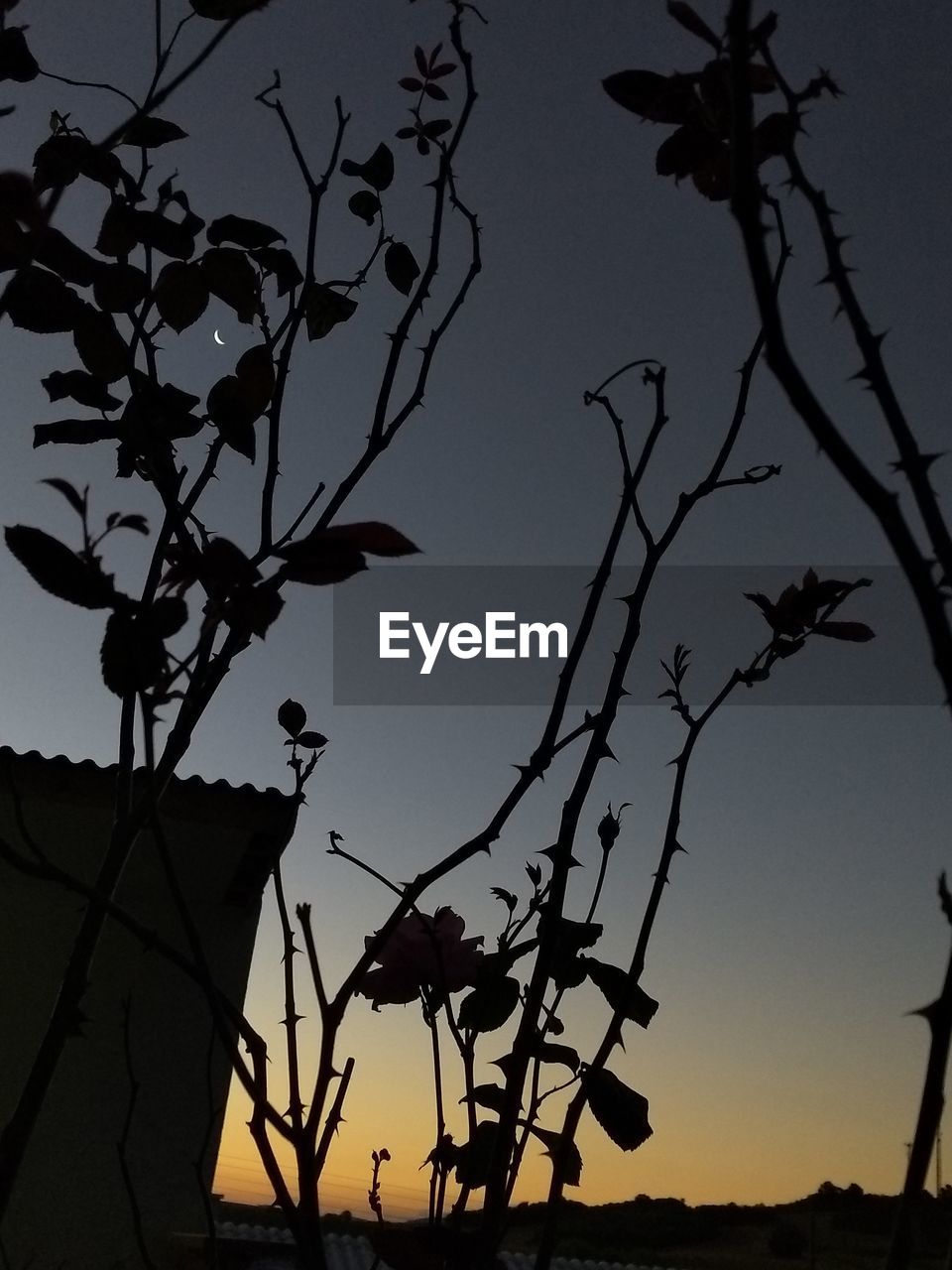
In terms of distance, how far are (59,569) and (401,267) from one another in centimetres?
79

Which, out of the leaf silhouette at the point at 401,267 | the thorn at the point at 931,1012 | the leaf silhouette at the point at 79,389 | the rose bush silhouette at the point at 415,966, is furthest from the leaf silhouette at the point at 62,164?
the thorn at the point at 931,1012

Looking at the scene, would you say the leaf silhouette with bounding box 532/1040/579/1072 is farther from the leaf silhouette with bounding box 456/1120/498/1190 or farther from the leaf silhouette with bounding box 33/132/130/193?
the leaf silhouette with bounding box 33/132/130/193

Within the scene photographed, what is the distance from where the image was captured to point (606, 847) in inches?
36.1

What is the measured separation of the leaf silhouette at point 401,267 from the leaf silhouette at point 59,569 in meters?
0.76

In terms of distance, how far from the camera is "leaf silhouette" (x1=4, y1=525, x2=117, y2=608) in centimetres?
58

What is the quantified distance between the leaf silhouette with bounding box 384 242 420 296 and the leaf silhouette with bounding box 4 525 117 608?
76 cm

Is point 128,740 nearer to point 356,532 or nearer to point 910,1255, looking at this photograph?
point 356,532

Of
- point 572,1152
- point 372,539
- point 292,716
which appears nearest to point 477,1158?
point 572,1152

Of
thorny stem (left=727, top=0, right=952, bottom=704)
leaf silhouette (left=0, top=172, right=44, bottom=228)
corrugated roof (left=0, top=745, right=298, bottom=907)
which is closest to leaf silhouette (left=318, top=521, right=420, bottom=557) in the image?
leaf silhouette (left=0, top=172, right=44, bottom=228)

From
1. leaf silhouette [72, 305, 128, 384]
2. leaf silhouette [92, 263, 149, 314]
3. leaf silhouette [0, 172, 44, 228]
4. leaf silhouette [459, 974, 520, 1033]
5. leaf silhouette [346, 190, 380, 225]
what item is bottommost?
leaf silhouette [459, 974, 520, 1033]

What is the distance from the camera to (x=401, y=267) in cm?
127

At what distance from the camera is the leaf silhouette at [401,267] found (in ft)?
4.13

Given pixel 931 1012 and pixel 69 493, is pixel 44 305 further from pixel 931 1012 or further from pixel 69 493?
pixel 931 1012

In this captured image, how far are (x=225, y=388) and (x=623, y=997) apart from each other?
517mm
